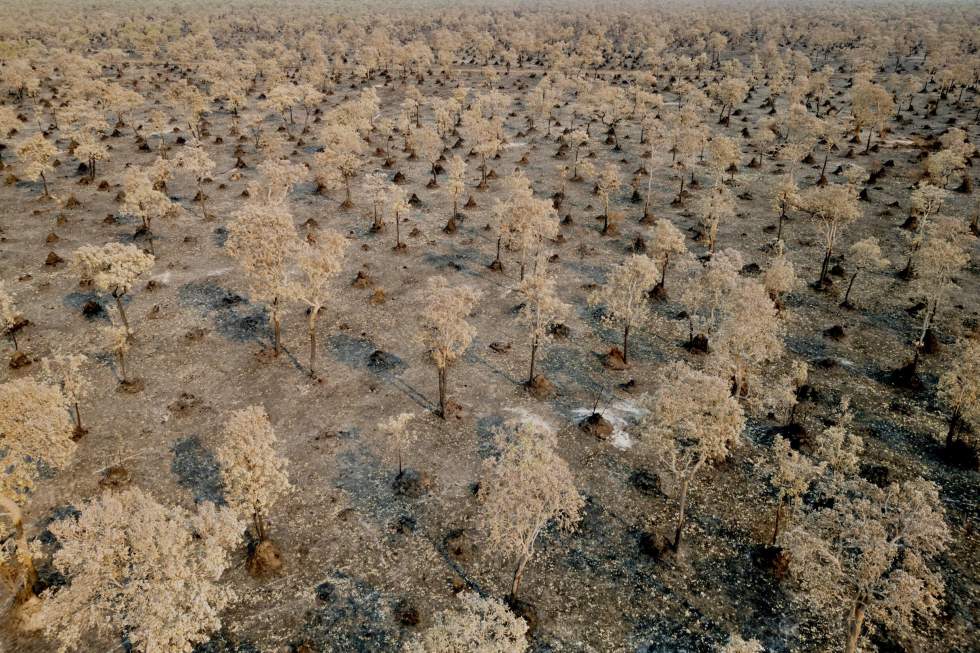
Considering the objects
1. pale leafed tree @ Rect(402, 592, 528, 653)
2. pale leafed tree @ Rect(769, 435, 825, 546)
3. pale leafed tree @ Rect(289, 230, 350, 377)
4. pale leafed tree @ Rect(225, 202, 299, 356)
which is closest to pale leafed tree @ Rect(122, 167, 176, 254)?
pale leafed tree @ Rect(225, 202, 299, 356)

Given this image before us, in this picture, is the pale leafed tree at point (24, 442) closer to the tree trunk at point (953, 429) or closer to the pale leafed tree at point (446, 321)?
the pale leafed tree at point (446, 321)

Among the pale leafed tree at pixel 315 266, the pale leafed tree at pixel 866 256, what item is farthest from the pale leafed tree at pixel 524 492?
the pale leafed tree at pixel 866 256

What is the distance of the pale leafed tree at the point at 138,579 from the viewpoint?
24.2 metres

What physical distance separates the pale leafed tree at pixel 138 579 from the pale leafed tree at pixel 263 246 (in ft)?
82.5

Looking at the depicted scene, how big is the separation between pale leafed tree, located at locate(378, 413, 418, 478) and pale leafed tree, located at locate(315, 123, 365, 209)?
50735 mm

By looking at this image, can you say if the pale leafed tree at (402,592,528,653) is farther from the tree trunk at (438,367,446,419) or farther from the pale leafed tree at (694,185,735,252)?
the pale leafed tree at (694,185,735,252)

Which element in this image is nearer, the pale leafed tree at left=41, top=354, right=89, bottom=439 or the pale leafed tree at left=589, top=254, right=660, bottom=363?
the pale leafed tree at left=41, top=354, right=89, bottom=439

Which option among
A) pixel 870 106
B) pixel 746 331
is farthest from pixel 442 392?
pixel 870 106

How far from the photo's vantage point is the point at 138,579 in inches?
995

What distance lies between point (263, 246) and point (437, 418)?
2058cm

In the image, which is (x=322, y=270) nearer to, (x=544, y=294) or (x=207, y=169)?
(x=544, y=294)

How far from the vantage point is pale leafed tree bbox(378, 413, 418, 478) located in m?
40.2

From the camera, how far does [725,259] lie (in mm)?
51625

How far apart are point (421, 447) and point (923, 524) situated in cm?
3166
